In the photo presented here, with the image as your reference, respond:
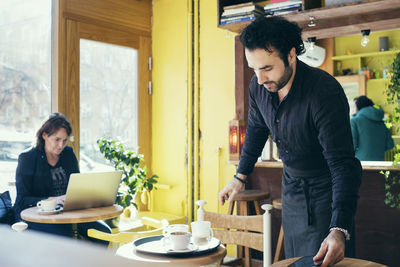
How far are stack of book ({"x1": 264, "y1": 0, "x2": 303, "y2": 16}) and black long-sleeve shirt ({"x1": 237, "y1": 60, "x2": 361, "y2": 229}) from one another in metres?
1.67

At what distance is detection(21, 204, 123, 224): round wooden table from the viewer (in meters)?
2.64

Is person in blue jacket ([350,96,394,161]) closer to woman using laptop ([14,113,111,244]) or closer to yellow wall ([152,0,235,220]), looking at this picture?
yellow wall ([152,0,235,220])

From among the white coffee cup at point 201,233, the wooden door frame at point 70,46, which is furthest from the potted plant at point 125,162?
the white coffee cup at point 201,233

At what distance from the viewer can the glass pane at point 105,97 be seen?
4.31m

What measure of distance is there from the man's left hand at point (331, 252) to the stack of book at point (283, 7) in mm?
2437

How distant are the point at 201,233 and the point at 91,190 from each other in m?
1.31

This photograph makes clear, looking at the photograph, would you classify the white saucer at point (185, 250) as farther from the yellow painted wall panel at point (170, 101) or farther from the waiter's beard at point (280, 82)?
the yellow painted wall panel at point (170, 101)

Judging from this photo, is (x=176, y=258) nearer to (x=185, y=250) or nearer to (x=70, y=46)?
(x=185, y=250)

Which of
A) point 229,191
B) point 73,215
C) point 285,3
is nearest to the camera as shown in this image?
point 229,191

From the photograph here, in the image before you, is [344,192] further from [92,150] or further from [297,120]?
[92,150]

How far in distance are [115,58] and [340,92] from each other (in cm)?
328

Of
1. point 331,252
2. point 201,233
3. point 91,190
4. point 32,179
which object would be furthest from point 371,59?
point 331,252

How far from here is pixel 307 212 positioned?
71.0 inches

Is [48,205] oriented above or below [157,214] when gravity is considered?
above
